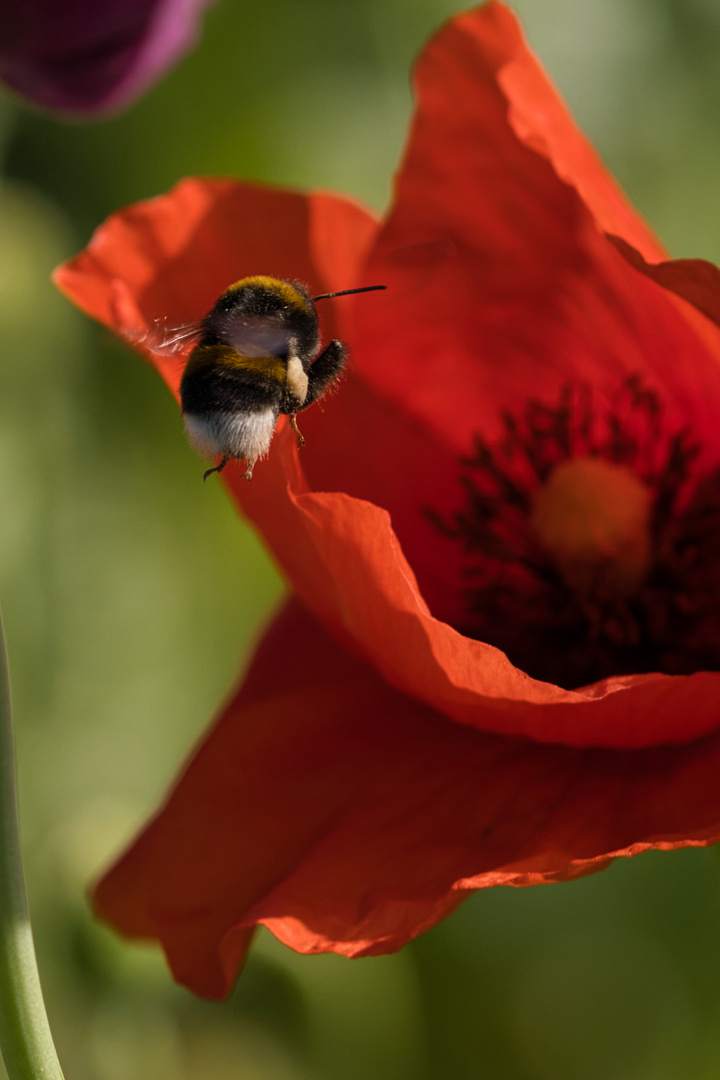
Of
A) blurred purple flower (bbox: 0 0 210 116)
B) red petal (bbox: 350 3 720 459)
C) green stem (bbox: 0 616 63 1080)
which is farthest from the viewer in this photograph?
red petal (bbox: 350 3 720 459)

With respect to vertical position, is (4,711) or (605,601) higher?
(4,711)

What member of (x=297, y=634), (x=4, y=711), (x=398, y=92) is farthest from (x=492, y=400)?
(x=4, y=711)

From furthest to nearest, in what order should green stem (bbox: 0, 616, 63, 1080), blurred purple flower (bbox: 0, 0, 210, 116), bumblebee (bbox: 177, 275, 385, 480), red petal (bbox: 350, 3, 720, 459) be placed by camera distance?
red petal (bbox: 350, 3, 720, 459), bumblebee (bbox: 177, 275, 385, 480), blurred purple flower (bbox: 0, 0, 210, 116), green stem (bbox: 0, 616, 63, 1080)

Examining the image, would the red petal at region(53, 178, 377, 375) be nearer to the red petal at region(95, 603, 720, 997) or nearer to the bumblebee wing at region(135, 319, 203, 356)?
the bumblebee wing at region(135, 319, 203, 356)

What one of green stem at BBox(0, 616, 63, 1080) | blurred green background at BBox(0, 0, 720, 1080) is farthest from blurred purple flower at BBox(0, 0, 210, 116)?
blurred green background at BBox(0, 0, 720, 1080)

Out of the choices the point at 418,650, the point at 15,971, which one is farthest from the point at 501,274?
the point at 15,971

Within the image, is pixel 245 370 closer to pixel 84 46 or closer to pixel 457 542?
pixel 84 46

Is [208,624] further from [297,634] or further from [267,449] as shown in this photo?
[267,449]
